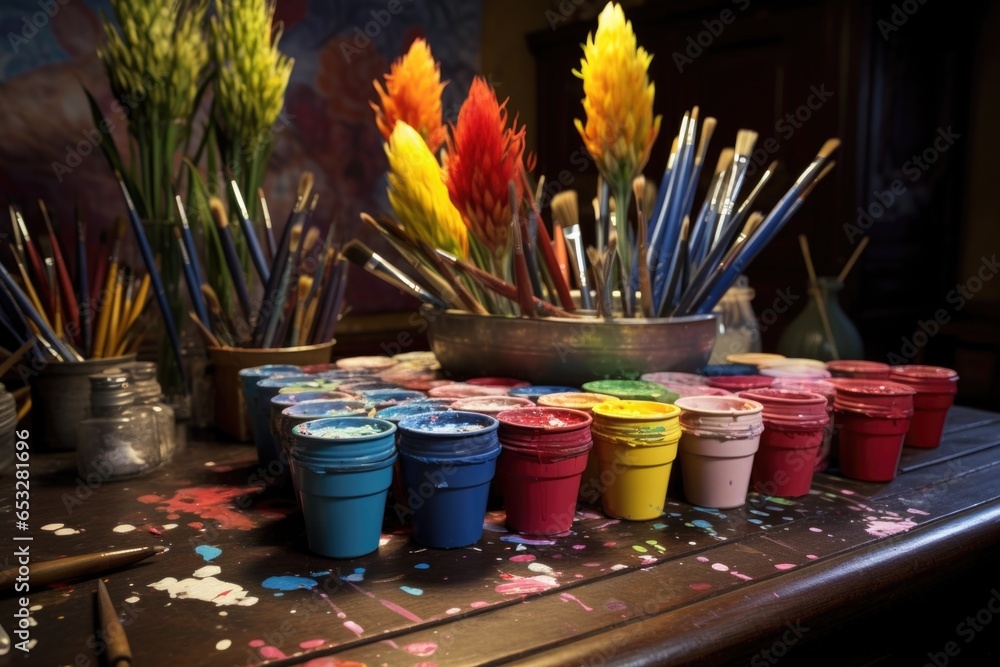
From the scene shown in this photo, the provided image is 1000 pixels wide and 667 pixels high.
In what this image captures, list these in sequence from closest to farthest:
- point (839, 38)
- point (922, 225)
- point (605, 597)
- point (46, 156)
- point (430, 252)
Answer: point (605, 597) < point (430, 252) < point (46, 156) < point (839, 38) < point (922, 225)

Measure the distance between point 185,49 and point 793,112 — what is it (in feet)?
7.34

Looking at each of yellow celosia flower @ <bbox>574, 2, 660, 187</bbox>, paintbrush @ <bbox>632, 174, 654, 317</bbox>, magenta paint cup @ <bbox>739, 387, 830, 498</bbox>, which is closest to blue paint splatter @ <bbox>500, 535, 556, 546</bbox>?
magenta paint cup @ <bbox>739, 387, 830, 498</bbox>

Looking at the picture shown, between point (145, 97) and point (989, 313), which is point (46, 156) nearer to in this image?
point (145, 97)

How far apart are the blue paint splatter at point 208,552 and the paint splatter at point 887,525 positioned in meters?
0.68

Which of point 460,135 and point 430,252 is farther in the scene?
point 430,252

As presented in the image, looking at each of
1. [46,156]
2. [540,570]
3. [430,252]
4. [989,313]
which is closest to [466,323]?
[430,252]

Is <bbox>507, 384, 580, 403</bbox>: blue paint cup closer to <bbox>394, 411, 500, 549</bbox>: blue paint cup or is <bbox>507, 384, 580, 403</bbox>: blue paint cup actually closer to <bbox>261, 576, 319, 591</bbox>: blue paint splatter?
<bbox>394, 411, 500, 549</bbox>: blue paint cup

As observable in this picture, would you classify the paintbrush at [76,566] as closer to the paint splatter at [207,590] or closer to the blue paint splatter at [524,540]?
the paint splatter at [207,590]

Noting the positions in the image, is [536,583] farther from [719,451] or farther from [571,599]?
[719,451]

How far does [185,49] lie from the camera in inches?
53.3

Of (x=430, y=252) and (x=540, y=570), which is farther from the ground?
(x=430, y=252)

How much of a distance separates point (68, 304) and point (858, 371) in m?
1.27

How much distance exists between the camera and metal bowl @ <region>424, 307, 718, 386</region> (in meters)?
1.08

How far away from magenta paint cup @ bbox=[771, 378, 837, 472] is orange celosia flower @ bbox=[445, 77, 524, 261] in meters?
0.47
